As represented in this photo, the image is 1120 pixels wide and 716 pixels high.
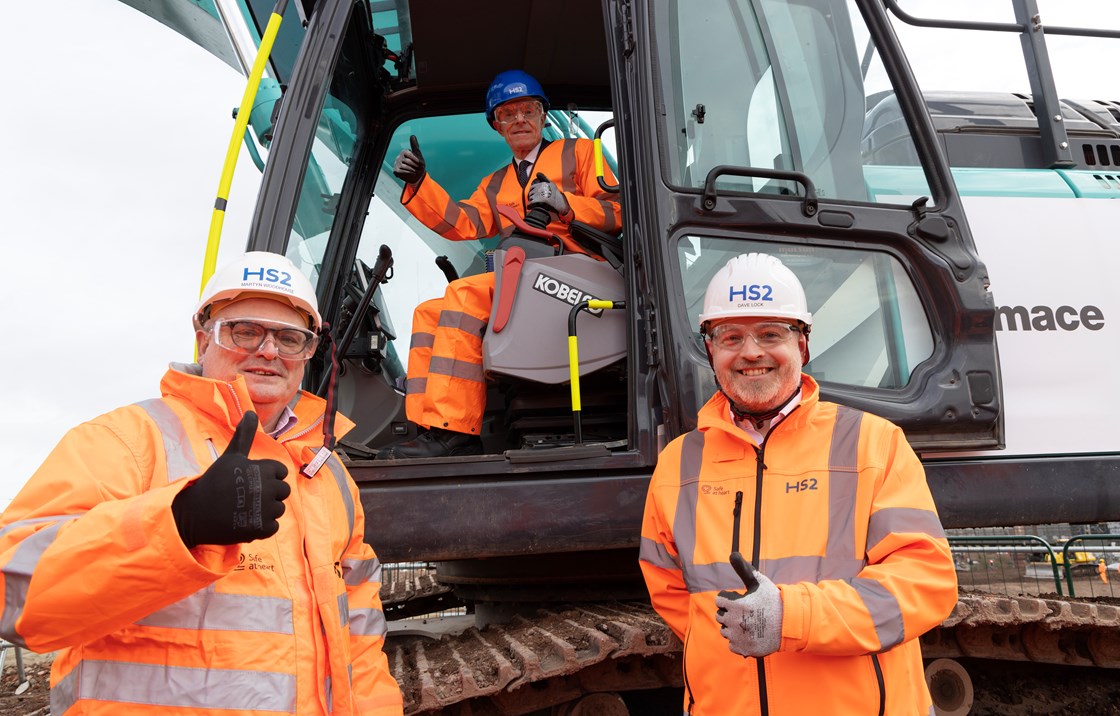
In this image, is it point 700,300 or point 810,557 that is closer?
point 810,557

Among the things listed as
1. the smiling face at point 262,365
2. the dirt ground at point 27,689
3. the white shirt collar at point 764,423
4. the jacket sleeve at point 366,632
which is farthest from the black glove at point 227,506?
the dirt ground at point 27,689

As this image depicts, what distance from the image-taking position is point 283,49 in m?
3.35

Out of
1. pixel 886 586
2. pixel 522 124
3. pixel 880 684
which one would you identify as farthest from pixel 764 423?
pixel 522 124

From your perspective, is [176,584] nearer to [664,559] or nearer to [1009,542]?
[664,559]

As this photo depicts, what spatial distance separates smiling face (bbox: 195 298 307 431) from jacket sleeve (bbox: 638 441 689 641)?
0.89 m

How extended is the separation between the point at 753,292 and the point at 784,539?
1.99 feet

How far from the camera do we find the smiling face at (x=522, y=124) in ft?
11.9

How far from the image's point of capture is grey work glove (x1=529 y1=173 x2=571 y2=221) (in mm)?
3078

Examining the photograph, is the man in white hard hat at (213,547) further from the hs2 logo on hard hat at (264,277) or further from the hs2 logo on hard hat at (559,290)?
the hs2 logo on hard hat at (559,290)

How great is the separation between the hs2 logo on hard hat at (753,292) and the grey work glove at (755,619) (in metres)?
0.74

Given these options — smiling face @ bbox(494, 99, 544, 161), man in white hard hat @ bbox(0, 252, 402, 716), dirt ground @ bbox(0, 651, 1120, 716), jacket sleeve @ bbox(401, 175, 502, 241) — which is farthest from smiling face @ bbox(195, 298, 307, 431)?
dirt ground @ bbox(0, 651, 1120, 716)

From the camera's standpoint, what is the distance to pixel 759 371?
204cm

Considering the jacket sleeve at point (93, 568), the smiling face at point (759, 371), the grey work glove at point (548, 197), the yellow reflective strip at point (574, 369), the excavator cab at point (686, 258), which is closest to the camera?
the jacket sleeve at point (93, 568)

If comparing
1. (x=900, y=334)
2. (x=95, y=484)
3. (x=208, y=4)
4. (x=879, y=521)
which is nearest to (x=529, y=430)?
(x=900, y=334)
